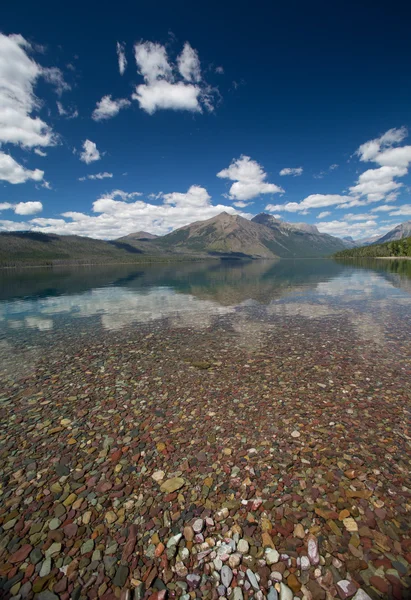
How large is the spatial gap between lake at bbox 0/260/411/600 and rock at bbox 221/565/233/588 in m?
0.04

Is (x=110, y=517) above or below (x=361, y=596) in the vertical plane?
below

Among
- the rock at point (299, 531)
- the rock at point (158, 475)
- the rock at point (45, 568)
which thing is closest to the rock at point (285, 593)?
the rock at point (299, 531)

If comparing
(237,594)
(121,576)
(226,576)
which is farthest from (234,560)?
(121,576)

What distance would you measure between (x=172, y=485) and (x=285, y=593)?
13.9ft

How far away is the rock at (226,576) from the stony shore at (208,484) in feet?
0.10

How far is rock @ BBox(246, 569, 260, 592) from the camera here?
6.11 m

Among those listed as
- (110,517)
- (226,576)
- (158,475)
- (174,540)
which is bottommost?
(158,475)

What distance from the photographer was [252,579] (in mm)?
6250

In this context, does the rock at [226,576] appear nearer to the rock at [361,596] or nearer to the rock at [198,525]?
the rock at [198,525]

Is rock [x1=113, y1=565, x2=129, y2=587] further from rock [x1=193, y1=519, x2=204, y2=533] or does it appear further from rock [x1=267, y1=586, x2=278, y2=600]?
rock [x1=267, y1=586, x2=278, y2=600]

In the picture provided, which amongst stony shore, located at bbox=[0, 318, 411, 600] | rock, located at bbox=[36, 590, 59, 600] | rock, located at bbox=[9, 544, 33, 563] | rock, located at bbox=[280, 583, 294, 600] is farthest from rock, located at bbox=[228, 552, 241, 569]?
rock, located at bbox=[9, 544, 33, 563]

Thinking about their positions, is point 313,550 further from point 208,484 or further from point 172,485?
point 172,485

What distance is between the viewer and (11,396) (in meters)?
15.1

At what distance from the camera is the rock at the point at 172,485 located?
886 centimetres
